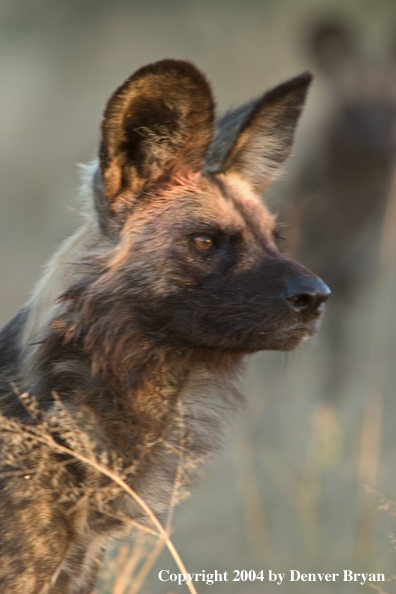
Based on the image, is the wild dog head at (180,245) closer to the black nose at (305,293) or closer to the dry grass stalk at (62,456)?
the black nose at (305,293)

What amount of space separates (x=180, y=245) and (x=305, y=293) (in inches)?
17.5

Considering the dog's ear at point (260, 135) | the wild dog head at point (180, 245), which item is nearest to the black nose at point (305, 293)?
the wild dog head at point (180, 245)

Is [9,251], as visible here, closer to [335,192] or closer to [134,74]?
[335,192]

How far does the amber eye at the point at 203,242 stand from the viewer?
2.74m

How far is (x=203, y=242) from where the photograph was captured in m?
2.74

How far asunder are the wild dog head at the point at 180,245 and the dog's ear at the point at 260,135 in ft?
0.63

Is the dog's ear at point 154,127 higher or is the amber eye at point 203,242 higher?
the dog's ear at point 154,127

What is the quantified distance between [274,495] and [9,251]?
19.0 feet

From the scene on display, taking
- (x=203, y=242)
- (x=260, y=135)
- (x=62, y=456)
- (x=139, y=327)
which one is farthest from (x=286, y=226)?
(x=62, y=456)

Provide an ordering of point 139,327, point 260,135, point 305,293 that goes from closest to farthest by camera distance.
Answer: point 305,293 < point 139,327 < point 260,135

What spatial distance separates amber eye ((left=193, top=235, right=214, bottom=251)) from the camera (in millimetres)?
2736

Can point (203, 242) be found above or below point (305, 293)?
above

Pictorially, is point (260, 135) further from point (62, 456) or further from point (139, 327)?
point (62, 456)

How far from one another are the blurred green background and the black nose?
1.84 feet
